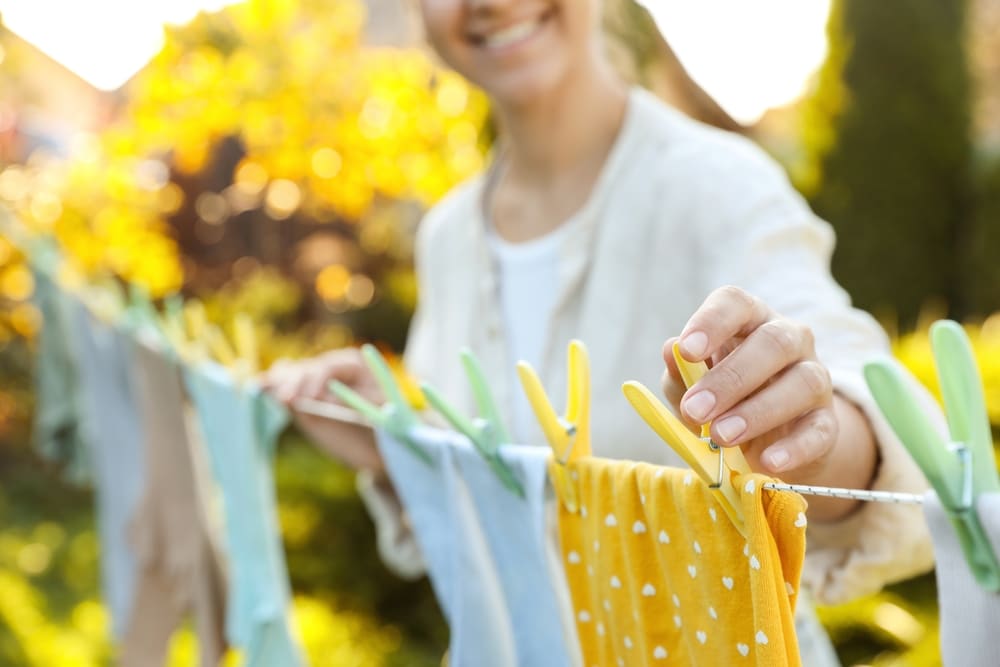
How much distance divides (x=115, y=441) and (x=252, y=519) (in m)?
0.87

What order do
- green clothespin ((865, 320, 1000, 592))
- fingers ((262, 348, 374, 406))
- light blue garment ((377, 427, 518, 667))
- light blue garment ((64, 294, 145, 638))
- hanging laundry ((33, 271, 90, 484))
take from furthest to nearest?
hanging laundry ((33, 271, 90, 484))
light blue garment ((64, 294, 145, 638))
fingers ((262, 348, 374, 406))
light blue garment ((377, 427, 518, 667))
green clothespin ((865, 320, 1000, 592))

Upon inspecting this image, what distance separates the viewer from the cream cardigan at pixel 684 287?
765mm

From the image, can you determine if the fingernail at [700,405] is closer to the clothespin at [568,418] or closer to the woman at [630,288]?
the woman at [630,288]

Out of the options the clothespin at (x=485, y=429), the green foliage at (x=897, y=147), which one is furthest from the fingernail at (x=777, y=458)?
the green foliage at (x=897, y=147)

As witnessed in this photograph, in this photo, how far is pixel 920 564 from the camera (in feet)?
2.57

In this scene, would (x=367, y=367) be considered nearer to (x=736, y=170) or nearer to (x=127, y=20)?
(x=736, y=170)

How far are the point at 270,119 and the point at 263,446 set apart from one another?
2397mm

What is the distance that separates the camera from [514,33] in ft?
3.75

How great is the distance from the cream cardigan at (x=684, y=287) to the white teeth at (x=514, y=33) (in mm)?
140

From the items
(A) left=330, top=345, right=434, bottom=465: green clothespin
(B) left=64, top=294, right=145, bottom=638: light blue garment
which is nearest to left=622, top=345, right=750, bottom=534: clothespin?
(A) left=330, top=345, right=434, bottom=465: green clothespin

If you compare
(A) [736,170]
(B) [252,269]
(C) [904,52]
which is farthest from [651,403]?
(C) [904,52]

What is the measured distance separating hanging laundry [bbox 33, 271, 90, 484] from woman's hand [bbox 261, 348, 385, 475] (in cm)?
133

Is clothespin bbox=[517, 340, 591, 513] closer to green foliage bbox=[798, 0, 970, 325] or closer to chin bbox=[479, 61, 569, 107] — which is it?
chin bbox=[479, 61, 569, 107]

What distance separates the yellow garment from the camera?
491 mm
